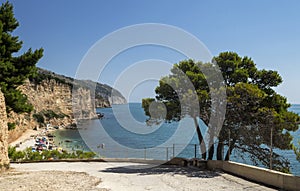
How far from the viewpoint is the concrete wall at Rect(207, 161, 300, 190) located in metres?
6.97

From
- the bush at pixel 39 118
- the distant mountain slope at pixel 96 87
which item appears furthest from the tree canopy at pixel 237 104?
the bush at pixel 39 118

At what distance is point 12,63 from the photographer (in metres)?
16.4

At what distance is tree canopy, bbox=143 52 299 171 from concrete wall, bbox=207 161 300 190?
2.21 ft

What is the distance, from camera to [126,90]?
611 inches

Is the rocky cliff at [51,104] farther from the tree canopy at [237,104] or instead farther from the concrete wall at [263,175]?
the concrete wall at [263,175]

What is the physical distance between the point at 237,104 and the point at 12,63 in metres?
13.3

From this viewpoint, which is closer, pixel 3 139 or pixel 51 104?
pixel 3 139

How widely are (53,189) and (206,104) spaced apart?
7.89 metres

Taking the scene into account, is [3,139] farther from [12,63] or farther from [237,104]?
[237,104]

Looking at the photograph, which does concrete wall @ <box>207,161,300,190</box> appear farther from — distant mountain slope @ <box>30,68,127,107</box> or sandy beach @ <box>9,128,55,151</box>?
sandy beach @ <box>9,128,55,151</box>

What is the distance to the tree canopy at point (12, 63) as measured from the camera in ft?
51.5

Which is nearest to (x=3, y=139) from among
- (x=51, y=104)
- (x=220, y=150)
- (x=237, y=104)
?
(x=220, y=150)

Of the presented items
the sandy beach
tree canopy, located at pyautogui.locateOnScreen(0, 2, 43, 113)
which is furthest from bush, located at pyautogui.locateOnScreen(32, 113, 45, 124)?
tree canopy, located at pyautogui.locateOnScreen(0, 2, 43, 113)

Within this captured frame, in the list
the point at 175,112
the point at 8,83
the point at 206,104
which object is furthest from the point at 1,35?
the point at 206,104
